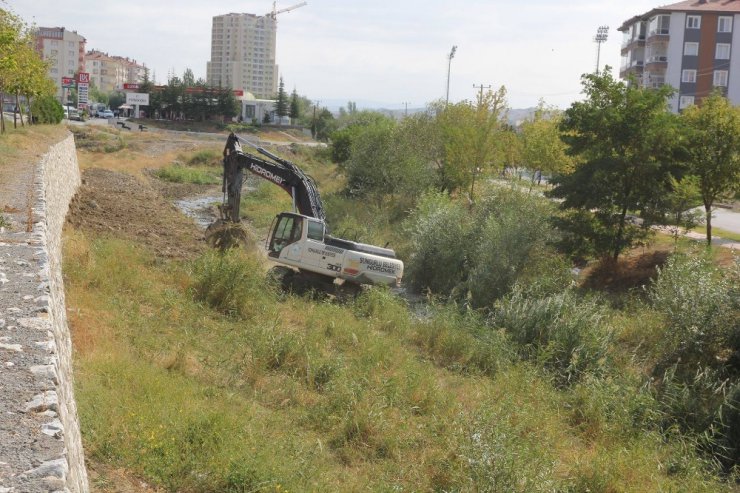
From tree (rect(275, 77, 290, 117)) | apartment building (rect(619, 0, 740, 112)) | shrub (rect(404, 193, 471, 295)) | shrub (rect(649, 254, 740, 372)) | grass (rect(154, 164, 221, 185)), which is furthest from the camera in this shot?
tree (rect(275, 77, 290, 117))

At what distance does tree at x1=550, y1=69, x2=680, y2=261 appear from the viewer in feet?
66.9

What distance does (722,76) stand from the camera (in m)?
60.1

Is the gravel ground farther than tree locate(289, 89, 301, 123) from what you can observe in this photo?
No

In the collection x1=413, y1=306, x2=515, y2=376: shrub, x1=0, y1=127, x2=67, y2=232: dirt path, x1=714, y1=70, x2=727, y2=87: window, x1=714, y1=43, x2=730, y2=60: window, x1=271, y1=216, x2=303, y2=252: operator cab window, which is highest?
x1=714, y1=43, x2=730, y2=60: window

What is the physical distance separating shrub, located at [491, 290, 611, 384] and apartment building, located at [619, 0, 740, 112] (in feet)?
154

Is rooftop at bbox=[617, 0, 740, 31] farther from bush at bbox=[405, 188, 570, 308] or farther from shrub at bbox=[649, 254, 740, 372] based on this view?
shrub at bbox=[649, 254, 740, 372]

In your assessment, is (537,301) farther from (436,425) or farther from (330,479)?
(330,479)

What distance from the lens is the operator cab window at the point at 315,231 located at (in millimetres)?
18078

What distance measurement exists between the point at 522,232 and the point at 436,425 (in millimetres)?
10425

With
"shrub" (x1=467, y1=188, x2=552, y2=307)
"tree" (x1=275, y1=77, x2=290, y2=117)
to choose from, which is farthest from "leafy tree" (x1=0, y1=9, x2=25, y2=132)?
"tree" (x1=275, y1=77, x2=290, y2=117)

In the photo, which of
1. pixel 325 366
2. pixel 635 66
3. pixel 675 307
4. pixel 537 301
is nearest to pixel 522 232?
pixel 537 301

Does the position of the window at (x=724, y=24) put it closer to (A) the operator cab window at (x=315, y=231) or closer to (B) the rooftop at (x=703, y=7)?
(B) the rooftop at (x=703, y=7)

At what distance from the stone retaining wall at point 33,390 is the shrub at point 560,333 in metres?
9.00

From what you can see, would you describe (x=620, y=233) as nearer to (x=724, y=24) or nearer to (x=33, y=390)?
(x=33, y=390)
